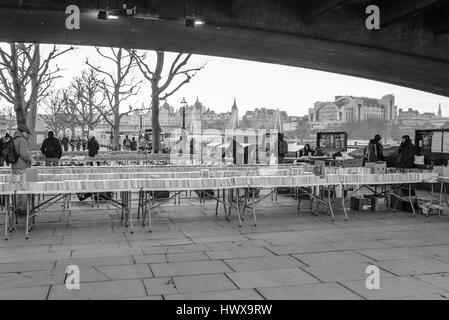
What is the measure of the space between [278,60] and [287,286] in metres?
12.9

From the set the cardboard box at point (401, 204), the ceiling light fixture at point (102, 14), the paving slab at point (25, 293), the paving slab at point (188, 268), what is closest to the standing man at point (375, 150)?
the cardboard box at point (401, 204)

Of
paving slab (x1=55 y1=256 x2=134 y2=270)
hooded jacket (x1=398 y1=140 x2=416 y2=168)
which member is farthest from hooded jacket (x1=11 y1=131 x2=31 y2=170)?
hooded jacket (x1=398 y1=140 x2=416 y2=168)

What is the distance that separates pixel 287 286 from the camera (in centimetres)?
554

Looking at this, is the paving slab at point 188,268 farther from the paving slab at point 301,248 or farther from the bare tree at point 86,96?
the bare tree at point 86,96

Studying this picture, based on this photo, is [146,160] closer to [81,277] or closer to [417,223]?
[417,223]

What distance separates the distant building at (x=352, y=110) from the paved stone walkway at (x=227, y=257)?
90.0 feet

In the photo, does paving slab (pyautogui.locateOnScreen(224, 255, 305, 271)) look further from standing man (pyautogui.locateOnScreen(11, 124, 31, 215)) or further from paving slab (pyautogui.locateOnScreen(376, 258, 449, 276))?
standing man (pyautogui.locateOnScreen(11, 124, 31, 215))

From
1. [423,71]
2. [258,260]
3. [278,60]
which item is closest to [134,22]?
[278,60]

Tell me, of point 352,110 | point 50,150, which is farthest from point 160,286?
point 352,110

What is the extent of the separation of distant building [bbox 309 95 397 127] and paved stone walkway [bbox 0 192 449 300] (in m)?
27.4

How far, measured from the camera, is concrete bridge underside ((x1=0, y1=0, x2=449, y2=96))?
1145 centimetres

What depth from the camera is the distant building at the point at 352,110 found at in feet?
122
